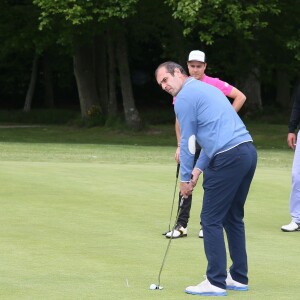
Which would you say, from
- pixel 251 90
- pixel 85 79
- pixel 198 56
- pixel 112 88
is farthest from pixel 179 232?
pixel 251 90

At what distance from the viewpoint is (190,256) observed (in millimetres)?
9758

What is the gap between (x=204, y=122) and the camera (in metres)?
7.80

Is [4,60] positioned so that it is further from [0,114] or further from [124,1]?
[124,1]

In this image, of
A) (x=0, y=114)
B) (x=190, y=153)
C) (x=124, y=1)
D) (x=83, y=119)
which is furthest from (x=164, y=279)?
(x=0, y=114)

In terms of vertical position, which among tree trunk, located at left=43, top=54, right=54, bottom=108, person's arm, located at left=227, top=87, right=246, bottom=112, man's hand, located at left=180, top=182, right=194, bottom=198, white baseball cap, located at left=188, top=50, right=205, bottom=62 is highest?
white baseball cap, located at left=188, top=50, right=205, bottom=62

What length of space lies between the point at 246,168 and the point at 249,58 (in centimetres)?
3560

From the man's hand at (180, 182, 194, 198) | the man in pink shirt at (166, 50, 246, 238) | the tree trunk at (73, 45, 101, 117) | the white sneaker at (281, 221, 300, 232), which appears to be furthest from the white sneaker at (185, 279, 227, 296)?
the tree trunk at (73, 45, 101, 117)

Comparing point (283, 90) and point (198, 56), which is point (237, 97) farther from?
point (283, 90)

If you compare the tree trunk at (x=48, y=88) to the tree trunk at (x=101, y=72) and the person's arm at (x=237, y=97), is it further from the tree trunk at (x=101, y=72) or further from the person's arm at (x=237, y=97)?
the person's arm at (x=237, y=97)

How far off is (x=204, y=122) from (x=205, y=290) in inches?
50.2

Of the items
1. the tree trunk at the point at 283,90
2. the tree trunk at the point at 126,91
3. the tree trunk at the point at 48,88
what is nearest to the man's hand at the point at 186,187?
the tree trunk at the point at 126,91

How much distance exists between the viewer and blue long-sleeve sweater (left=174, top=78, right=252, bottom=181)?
306 inches

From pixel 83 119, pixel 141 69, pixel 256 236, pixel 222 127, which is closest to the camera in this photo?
pixel 222 127

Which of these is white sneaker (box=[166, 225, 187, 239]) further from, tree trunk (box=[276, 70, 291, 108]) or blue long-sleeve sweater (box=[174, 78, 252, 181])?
tree trunk (box=[276, 70, 291, 108])
